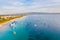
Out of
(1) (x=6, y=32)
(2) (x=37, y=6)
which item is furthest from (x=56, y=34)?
(1) (x=6, y=32)

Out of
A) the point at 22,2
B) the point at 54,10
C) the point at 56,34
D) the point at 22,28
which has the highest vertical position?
the point at 22,2

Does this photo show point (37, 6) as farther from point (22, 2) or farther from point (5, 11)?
point (5, 11)

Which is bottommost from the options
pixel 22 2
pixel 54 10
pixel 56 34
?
pixel 56 34

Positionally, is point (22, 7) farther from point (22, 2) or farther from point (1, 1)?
point (1, 1)

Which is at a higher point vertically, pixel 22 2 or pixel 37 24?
pixel 22 2

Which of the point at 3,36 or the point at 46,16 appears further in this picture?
the point at 46,16

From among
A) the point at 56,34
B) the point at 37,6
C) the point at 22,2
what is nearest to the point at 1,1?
the point at 22,2
